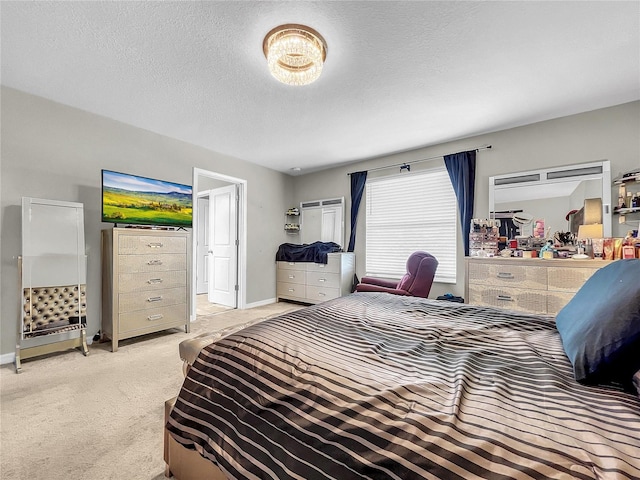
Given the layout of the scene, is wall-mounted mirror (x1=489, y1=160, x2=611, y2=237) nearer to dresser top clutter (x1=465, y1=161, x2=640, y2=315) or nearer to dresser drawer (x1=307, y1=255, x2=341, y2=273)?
dresser top clutter (x1=465, y1=161, x2=640, y2=315)

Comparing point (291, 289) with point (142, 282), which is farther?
point (291, 289)

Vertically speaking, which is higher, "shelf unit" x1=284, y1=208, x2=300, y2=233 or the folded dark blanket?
"shelf unit" x1=284, y1=208, x2=300, y2=233

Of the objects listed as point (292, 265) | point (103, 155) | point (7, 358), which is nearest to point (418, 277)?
point (292, 265)

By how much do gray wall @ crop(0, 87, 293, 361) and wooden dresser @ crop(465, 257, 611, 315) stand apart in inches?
157

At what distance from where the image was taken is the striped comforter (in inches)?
23.1

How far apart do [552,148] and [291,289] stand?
432 cm

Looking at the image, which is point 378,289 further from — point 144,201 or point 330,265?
point 144,201

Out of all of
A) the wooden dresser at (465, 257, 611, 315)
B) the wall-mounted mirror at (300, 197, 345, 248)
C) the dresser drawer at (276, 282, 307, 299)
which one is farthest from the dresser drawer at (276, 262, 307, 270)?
the wooden dresser at (465, 257, 611, 315)

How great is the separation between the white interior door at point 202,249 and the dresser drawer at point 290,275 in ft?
6.92

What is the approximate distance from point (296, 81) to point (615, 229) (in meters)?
3.54

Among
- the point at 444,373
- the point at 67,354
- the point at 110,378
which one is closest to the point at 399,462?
the point at 444,373

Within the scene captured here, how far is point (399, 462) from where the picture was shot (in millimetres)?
614

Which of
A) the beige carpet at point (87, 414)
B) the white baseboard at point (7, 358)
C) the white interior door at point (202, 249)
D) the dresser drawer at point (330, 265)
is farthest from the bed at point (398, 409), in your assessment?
the white interior door at point (202, 249)

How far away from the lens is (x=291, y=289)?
16.9 ft
